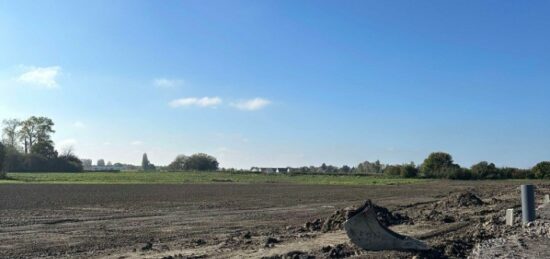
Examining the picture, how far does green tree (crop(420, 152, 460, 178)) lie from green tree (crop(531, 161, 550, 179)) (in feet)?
52.5

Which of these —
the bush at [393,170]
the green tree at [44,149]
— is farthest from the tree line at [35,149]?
the bush at [393,170]

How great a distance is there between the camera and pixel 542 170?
401ft

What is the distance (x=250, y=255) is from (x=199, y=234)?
5911 millimetres

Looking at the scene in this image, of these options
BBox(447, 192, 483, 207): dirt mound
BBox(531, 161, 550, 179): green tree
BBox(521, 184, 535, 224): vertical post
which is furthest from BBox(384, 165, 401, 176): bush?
BBox(521, 184, 535, 224): vertical post

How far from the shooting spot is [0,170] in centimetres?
9562

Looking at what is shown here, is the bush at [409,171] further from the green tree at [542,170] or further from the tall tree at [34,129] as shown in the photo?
the tall tree at [34,129]

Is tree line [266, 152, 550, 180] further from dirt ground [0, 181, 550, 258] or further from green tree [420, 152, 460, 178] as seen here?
dirt ground [0, 181, 550, 258]

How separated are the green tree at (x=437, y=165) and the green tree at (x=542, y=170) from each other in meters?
16.0

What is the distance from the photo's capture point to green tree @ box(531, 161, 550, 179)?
120812 mm

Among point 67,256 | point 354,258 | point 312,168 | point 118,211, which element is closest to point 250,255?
point 354,258

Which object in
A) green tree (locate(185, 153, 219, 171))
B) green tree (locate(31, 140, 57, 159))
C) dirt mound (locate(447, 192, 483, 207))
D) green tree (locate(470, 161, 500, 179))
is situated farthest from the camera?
green tree (locate(185, 153, 219, 171))

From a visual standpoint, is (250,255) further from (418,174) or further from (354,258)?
(418,174)

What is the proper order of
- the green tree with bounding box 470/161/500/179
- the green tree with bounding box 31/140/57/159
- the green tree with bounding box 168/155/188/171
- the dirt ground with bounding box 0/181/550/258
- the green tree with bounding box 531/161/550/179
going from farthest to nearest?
the green tree with bounding box 168/155/188/171 < the green tree with bounding box 31/140/57/159 < the green tree with bounding box 470/161/500/179 < the green tree with bounding box 531/161/550/179 < the dirt ground with bounding box 0/181/550/258

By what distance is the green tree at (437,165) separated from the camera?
428 ft
